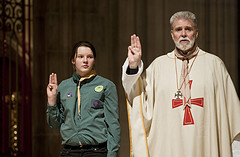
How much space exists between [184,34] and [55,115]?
1455 millimetres

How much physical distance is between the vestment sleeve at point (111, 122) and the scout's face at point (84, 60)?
284mm

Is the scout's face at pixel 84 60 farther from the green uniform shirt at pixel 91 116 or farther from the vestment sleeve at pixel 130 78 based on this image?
the vestment sleeve at pixel 130 78

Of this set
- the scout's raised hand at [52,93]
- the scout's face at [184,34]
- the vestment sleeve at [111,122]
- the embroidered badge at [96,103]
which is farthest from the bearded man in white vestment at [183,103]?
the scout's raised hand at [52,93]

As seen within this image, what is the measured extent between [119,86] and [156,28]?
1102 mm

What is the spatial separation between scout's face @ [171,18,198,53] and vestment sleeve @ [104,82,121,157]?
2.57ft

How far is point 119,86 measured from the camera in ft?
24.8

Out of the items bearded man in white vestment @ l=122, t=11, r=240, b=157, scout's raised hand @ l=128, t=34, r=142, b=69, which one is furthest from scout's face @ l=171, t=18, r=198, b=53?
scout's raised hand @ l=128, t=34, r=142, b=69

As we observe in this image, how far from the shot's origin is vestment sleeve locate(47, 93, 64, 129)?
15.0 feet

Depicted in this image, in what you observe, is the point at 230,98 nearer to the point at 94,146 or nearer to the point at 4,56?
the point at 94,146

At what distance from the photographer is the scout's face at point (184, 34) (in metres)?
4.57

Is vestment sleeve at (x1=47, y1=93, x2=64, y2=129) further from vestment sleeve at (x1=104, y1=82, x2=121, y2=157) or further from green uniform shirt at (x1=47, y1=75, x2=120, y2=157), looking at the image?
vestment sleeve at (x1=104, y1=82, x2=121, y2=157)

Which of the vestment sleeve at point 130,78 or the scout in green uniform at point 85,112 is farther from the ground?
the vestment sleeve at point 130,78

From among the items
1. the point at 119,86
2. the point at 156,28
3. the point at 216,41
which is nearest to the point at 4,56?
the point at 119,86

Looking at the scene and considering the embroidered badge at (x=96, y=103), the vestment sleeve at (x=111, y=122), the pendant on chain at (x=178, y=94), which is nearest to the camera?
the vestment sleeve at (x=111, y=122)
